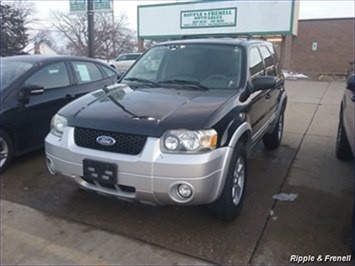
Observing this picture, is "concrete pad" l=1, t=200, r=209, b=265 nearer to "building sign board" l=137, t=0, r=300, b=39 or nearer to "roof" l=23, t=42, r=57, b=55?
"building sign board" l=137, t=0, r=300, b=39

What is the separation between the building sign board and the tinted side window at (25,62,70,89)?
51.3 ft

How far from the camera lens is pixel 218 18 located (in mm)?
22469

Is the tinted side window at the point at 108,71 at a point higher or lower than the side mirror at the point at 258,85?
lower

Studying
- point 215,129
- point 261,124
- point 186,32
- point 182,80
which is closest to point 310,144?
point 261,124

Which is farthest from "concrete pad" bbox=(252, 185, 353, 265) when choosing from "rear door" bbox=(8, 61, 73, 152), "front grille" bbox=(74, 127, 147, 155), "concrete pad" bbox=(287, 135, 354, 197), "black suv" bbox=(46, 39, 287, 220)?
"rear door" bbox=(8, 61, 73, 152)

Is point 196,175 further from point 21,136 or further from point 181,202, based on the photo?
point 21,136

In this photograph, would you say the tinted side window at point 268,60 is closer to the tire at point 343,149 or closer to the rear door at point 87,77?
the tire at point 343,149

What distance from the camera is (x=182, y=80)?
164 inches

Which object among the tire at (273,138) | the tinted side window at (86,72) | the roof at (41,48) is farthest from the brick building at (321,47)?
the roof at (41,48)

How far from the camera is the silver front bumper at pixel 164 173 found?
2.94 m

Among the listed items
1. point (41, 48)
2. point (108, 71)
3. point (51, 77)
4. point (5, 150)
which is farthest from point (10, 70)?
point (41, 48)

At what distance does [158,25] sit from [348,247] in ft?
74.2

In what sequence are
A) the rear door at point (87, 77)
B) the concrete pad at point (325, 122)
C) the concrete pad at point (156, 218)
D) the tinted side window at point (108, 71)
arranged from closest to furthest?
the concrete pad at point (156, 218)
the rear door at point (87, 77)
the tinted side window at point (108, 71)
the concrete pad at point (325, 122)

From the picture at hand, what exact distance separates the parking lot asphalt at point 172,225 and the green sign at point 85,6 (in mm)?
4729
